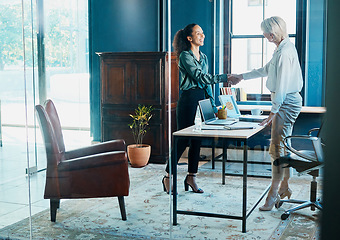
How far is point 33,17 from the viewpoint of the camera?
3152mm

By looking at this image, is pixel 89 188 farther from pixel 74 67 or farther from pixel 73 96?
pixel 74 67

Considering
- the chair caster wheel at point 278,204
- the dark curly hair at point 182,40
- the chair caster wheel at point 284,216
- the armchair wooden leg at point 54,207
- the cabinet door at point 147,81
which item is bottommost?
the armchair wooden leg at point 54,207

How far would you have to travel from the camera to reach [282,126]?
238cm

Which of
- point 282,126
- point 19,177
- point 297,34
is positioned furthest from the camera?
point 19,177

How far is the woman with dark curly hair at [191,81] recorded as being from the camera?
2.55 metres

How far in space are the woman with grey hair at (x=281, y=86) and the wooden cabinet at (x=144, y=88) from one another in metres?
0.48

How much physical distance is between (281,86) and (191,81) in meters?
0.56

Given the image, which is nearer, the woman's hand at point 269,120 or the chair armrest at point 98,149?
the woman's hand at point 269,120

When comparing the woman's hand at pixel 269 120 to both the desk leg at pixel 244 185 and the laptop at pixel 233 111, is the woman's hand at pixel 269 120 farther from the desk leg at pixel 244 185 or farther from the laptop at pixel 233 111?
the desk leg at pixel 244 185

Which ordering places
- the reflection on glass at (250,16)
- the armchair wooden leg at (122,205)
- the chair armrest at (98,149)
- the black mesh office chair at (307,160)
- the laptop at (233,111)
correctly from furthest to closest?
1. the armchair wooden leg at (122,205)
2. the chair armrest at (98,149)
3. the laptop at (233,111)
4. the reflection on glass at (250,16)
5. the black mesh office chair at (307,160)

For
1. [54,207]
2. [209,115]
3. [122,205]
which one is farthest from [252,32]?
[54,207]

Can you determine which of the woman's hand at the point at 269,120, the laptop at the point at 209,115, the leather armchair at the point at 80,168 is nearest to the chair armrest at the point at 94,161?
the leather armchair at the point at 80,168

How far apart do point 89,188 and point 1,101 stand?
1083 mm

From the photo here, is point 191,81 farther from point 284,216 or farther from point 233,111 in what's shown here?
point 284,216
